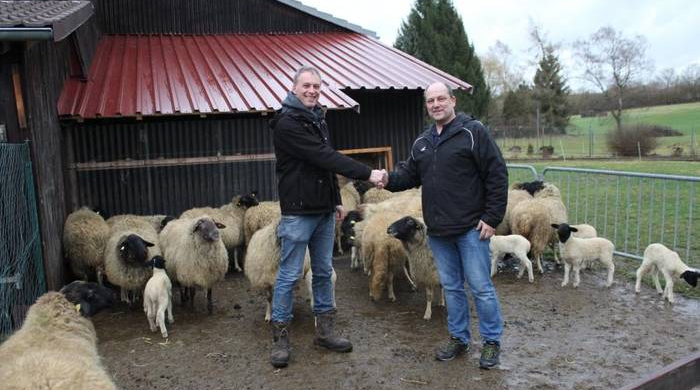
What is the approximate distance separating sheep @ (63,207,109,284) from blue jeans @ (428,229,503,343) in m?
5.07

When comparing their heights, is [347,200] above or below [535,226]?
above

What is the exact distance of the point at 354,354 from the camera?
18.4 ft

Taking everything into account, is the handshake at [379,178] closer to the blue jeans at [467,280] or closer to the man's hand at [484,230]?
the blue jeans at [467,280]

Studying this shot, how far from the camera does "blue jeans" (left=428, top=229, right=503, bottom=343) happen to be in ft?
16.0

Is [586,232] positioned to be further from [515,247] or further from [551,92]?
[551,92]

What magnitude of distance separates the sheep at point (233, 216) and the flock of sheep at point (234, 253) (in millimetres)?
18

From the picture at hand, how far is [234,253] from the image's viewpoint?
30.8 ft

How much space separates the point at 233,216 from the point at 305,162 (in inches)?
178

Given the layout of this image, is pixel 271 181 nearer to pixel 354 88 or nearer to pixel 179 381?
pixel 354 88

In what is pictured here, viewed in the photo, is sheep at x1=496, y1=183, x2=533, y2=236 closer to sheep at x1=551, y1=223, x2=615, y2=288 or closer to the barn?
sheep at x1=551, y1=223, x2=615, y2=288

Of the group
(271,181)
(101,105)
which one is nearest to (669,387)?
(271,181)

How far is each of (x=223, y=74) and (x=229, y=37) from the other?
3.15 metres

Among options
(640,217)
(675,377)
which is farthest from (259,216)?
(640,217)

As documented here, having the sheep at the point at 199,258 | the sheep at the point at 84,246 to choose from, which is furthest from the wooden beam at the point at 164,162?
the sheep at the point at 199,258
